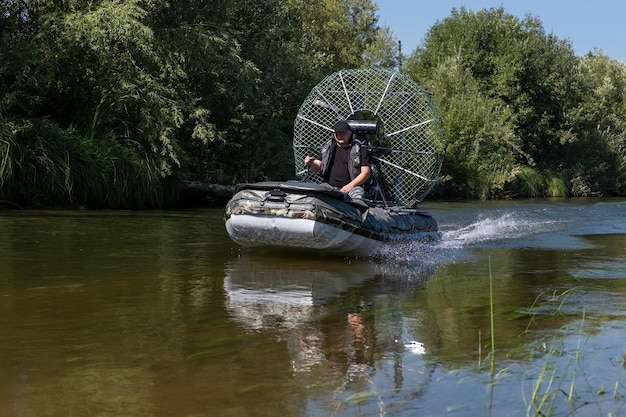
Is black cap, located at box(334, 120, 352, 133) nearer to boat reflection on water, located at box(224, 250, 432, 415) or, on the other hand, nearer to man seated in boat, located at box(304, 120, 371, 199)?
man seated in boat, located at box(304, 120, 371, 199)

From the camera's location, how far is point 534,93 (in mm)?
40188

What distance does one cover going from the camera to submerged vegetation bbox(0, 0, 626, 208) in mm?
17578

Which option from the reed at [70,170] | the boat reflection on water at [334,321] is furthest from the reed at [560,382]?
the reed at [70,170]

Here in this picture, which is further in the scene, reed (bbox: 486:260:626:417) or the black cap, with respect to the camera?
the black cap

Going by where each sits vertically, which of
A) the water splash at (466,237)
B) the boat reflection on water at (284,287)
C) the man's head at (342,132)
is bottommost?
the boat reflection on water at (284,287)

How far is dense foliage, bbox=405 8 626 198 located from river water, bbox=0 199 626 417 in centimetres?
2686

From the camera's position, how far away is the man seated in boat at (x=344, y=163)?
10797 mm

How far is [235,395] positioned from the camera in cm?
402

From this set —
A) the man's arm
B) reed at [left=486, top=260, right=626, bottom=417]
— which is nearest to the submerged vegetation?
the man's arm

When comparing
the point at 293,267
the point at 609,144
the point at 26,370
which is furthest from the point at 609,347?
the point at 609,144

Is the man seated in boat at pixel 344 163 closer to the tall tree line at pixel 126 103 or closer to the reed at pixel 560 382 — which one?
the reed at pixel 560 382

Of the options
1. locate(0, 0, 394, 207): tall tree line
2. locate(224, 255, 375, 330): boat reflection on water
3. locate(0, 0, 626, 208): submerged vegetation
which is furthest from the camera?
locate(0, 0, 626, 208): submerged vegetation

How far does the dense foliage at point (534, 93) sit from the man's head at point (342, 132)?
969 inches

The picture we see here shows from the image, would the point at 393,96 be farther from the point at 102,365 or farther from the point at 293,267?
the point at 102,365
